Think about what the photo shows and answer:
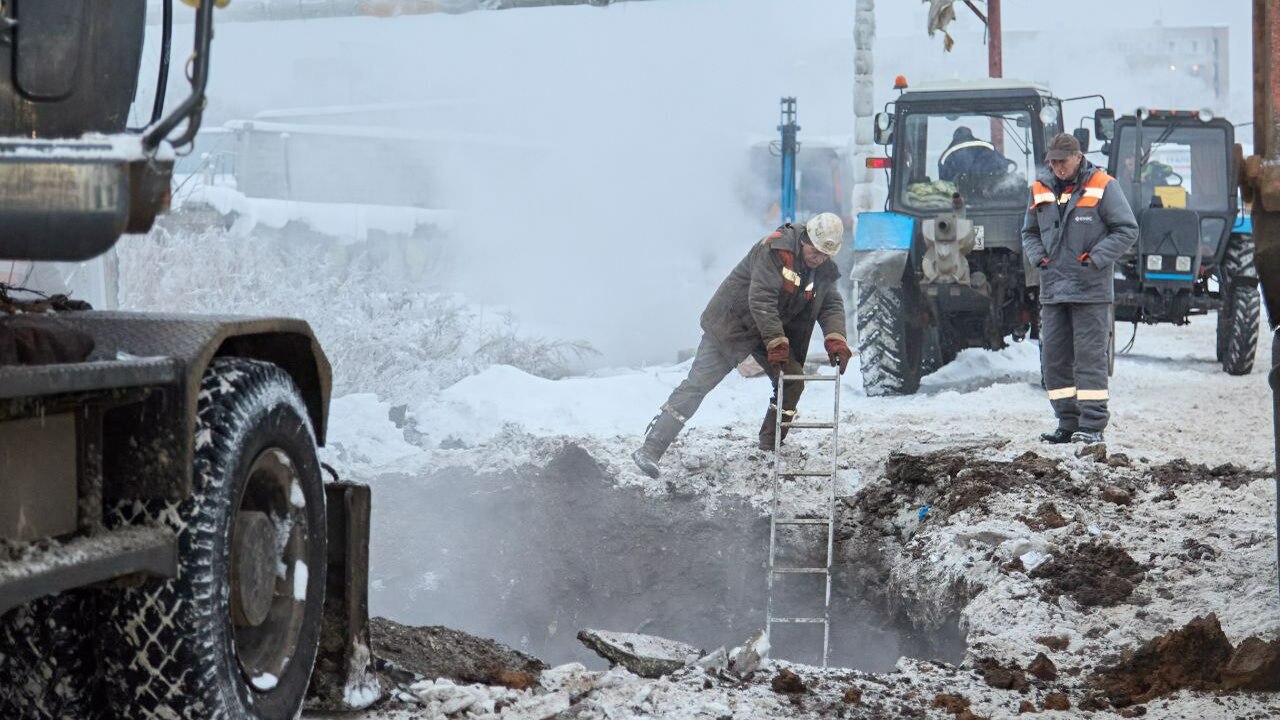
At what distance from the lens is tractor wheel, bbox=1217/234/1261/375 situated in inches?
517

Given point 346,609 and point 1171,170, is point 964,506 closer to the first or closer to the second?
point 346,609

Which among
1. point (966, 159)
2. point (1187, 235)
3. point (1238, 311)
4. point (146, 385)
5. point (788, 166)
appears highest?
point (788, 166)

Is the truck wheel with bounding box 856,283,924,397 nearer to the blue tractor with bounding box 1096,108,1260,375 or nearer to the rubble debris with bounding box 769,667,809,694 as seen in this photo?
the blue tractor with bounding box 1096,108,1260,375

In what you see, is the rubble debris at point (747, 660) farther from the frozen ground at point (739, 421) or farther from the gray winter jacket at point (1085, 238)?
the gray winter jacket at point (1085, 238)

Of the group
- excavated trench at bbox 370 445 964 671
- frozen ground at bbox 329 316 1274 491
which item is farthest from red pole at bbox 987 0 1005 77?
excavated trench at bbox 370 445 964 671

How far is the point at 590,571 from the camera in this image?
7.88 meters

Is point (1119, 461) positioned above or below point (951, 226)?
below

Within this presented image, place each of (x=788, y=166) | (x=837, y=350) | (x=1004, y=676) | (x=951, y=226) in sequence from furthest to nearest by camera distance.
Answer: (x=788, y=166), (x=951, y=226), (x=837, y=350), (x=1004, y=676)

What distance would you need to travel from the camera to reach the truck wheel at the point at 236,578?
294 centimetres

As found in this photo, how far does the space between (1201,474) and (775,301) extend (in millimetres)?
2421

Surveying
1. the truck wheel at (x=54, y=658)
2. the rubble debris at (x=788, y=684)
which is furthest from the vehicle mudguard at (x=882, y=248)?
the truck wheel at (x=54, y=658)

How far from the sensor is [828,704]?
437 centimetres

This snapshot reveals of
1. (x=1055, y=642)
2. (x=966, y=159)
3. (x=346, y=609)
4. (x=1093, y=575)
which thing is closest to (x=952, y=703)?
(x=1055, y=642)

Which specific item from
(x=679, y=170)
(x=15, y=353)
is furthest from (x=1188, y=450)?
(x=679, y=170)
